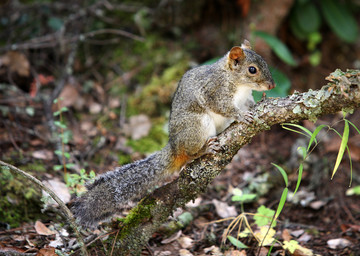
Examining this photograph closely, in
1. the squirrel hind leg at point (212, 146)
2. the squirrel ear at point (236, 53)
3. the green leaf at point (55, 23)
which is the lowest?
the squirrel hind leg at point (212, 146)

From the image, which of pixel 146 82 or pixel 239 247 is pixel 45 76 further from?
pixel 239 247

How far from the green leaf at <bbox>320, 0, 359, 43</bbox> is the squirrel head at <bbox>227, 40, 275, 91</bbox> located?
290 centimetres

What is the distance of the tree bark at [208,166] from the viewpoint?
2.08 metres

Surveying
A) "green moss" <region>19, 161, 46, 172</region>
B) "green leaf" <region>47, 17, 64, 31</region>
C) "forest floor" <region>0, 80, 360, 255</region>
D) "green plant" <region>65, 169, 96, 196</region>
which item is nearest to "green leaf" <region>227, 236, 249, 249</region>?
"forest floor" <region>0, 80, 360, 255</region>

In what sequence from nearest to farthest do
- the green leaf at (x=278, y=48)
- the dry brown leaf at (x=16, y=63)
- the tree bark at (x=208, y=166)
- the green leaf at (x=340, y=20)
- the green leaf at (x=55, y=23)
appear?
the tree bark at (x=208, y=166), the dry brown leaf at (x=16, y=63), the green leaf at (x=278, y=48), the green leaf at (x=55, y=23), the green leaf at (x=340, y=20)

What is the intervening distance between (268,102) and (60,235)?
5.50 feet

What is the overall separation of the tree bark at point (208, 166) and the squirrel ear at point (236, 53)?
0.62 meters

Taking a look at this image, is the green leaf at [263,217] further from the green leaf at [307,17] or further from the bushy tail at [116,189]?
the green leaf at [307,17]

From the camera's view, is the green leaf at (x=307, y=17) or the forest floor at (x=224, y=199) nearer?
the forest floor at (x=224, y=199)

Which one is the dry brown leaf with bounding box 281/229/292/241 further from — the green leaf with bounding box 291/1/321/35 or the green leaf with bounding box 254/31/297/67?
the green leaf with bounding box 291/1/321/35

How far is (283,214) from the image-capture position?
333 cm

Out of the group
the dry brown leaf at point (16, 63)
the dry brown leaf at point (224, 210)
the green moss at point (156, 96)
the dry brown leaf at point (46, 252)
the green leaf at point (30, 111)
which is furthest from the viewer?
the green moss at point (156, 96)

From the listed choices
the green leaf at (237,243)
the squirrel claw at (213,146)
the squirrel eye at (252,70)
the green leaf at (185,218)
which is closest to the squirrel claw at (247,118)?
the squirrel claw at (213,146)

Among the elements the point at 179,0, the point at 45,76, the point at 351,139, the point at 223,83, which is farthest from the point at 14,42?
the point at 351,139
